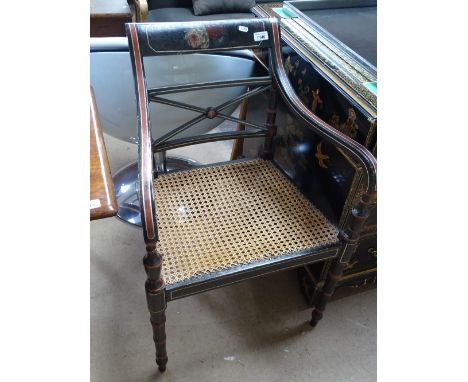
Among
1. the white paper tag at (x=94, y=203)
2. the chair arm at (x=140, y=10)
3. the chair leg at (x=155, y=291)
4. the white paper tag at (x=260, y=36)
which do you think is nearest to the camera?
the white paper tag at (x=94, y=203)

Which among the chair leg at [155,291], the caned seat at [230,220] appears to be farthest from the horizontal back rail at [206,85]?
the chair leg at [155,291]

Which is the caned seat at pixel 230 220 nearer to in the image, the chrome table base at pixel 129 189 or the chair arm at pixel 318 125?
the chair arm at pixel 318 125

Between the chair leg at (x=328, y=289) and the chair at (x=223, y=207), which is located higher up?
the chair at (x=223, y=207)

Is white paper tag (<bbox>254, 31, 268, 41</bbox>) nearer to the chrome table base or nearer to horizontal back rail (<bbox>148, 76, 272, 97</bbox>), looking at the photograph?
horizontal back rail (<bbox>148, 76, 272, 97</bbox>)

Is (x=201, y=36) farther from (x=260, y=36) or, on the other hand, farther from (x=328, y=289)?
(x=328, y=289)

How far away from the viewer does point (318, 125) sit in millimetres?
1001

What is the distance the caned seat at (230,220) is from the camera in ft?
3.16

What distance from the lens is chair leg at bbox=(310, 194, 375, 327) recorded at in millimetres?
942

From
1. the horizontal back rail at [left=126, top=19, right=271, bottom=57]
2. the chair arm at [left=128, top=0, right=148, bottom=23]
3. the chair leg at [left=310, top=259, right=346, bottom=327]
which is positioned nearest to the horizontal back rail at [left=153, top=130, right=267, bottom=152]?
the horizontal back rail at [left=126, top=19, right=271, bottom=57]

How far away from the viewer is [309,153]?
1.23 meters

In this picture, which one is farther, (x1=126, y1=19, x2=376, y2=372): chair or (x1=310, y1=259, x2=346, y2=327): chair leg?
(x1=310, y1=259, x2=346, y2=327): chair leg

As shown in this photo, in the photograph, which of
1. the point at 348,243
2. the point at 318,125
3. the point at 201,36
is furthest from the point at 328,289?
the point at 201,36

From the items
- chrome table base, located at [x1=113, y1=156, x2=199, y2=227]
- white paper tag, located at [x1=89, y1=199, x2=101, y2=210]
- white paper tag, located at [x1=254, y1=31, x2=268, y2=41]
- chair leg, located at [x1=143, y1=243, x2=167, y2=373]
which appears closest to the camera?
white paper tag, located at [x1=89, y1=199, x2=101, y2=210]

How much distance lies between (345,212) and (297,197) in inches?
6.3
